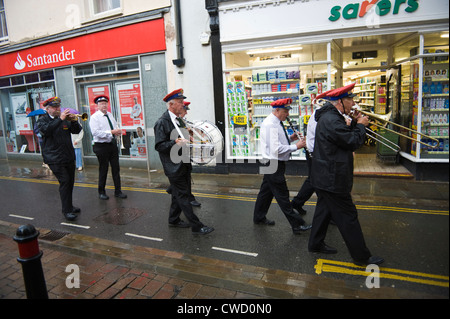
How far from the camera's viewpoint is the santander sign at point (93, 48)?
1016cm

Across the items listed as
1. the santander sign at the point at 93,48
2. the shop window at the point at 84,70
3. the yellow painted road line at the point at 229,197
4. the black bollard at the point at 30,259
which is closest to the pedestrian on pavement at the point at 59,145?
the yellow painted road line at the point at 229,197

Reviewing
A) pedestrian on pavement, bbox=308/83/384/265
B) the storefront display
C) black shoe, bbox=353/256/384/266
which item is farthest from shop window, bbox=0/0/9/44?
black shoe, bbox=353/256/384/266

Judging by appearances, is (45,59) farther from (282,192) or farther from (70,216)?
(282,192)

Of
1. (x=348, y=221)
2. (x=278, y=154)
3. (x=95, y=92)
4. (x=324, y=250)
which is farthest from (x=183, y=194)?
(x=95, y=92)

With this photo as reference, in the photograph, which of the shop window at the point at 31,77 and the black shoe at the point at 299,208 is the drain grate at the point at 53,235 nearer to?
the black shoe at the point at 299,208

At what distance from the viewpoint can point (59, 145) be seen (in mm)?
6109

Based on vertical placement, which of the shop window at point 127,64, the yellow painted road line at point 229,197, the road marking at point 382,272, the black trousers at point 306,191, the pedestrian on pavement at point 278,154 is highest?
the shop window at point 127,64

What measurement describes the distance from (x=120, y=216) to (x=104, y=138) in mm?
2032

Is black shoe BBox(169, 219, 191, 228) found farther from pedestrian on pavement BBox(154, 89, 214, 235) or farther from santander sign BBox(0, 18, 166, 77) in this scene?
santander sign BBox(0, 18, 166, 77)

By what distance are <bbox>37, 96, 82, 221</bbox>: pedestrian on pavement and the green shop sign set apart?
6495 millimetres

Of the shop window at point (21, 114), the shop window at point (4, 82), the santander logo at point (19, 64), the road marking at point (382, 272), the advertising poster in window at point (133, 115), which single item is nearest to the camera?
the road marking at point (382, 272)

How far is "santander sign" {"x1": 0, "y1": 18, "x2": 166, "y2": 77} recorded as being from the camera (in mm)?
10164

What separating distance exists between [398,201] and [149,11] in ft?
28.2

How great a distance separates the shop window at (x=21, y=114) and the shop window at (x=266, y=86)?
821 centimetres
